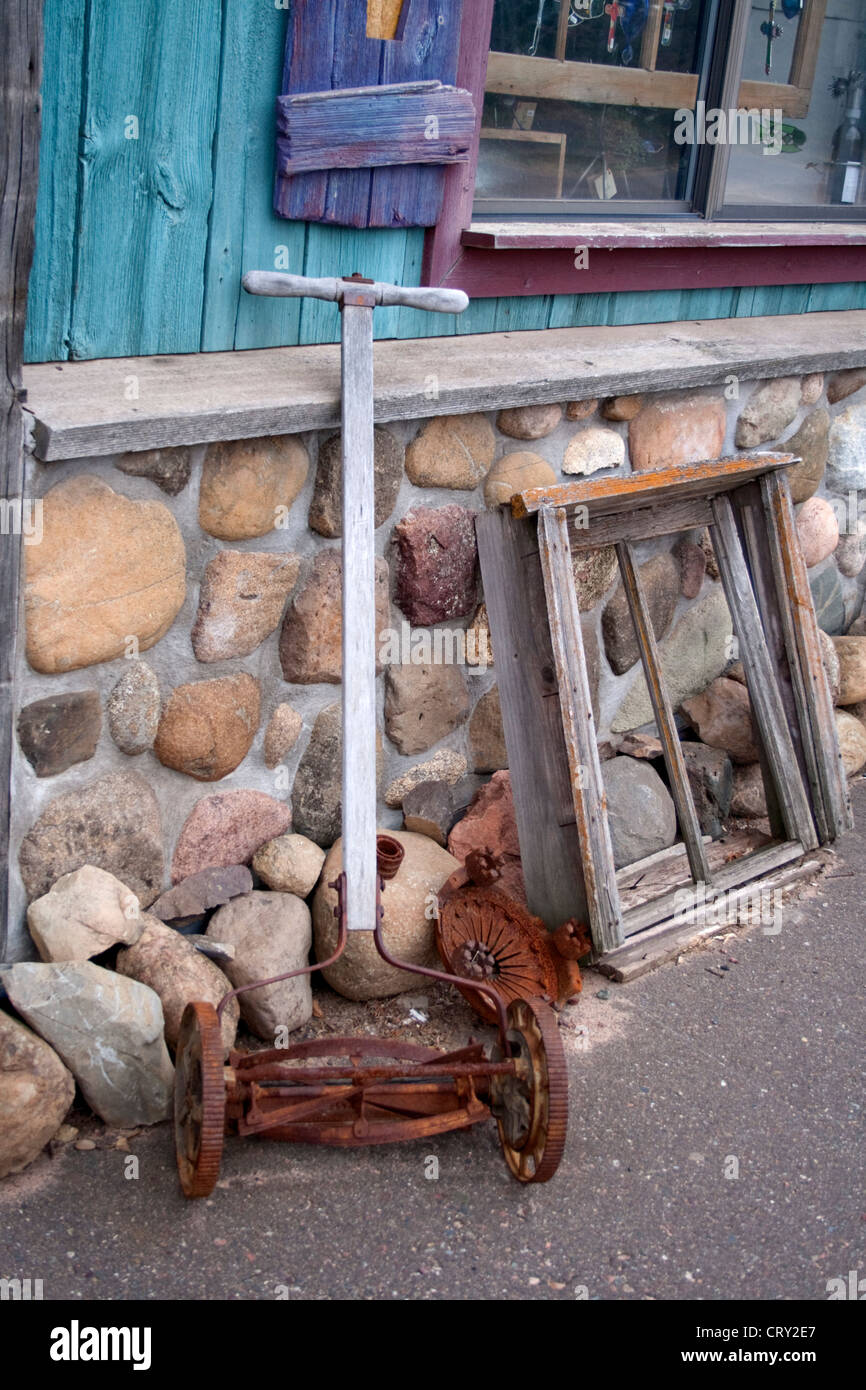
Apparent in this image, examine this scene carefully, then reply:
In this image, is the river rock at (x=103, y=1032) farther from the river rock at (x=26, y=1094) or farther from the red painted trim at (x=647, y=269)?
the red painted trim at (x=647, y=269)

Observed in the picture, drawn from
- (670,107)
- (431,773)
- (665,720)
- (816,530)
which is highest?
(670,107)

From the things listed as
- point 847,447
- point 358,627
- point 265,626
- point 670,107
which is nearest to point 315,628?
point 265,626

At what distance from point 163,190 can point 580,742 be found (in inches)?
58.2

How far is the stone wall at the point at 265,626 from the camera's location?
250 cm

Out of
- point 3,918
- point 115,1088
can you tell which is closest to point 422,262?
point 3,918

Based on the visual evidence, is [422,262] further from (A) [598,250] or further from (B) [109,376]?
(B) [109,376]

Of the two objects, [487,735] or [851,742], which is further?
[851,742]

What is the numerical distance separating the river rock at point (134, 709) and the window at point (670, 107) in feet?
5.08

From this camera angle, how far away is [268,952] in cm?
279

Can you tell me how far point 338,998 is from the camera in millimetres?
Result: 2961

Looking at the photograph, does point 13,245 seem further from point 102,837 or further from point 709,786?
point 709,786

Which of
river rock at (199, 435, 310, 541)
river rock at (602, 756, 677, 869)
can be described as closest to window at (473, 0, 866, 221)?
river rock at (199, 435, 310, 541)

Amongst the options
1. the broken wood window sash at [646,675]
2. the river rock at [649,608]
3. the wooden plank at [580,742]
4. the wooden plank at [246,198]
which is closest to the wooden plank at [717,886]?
the broken wood window sash at [646,675]

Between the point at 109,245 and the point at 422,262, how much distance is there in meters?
0.87
